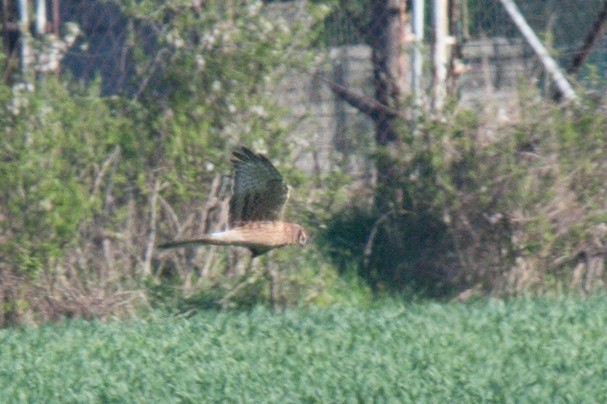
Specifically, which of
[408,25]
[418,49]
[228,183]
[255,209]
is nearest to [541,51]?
[418,49]

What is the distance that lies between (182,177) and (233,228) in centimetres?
163

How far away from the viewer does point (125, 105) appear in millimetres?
7941

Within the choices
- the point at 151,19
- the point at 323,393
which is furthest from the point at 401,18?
the point at 323,393

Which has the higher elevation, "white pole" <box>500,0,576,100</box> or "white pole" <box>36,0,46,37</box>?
"white pole" <box>36,0,46,37</box>

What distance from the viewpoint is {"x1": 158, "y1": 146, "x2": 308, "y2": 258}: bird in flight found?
5.97 metres

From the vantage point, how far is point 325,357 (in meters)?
6.22

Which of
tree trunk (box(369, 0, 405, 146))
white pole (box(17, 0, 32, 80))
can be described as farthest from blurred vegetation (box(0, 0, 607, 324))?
tree trunk (box(369, 0, 405, 146))

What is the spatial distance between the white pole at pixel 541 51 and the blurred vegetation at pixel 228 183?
0.69 ft

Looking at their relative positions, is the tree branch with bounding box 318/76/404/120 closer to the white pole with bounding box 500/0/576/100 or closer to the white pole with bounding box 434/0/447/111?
the white pole with bounding box 434/0/447/111

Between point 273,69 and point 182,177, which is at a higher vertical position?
point 273,69

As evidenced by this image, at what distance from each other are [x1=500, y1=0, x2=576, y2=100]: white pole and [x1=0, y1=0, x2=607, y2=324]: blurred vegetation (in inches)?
8.3

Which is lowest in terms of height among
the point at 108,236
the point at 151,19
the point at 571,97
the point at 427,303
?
the point at 427,303

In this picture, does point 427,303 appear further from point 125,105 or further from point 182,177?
point 125,105

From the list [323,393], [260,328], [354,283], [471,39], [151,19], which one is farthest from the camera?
[471,39]
